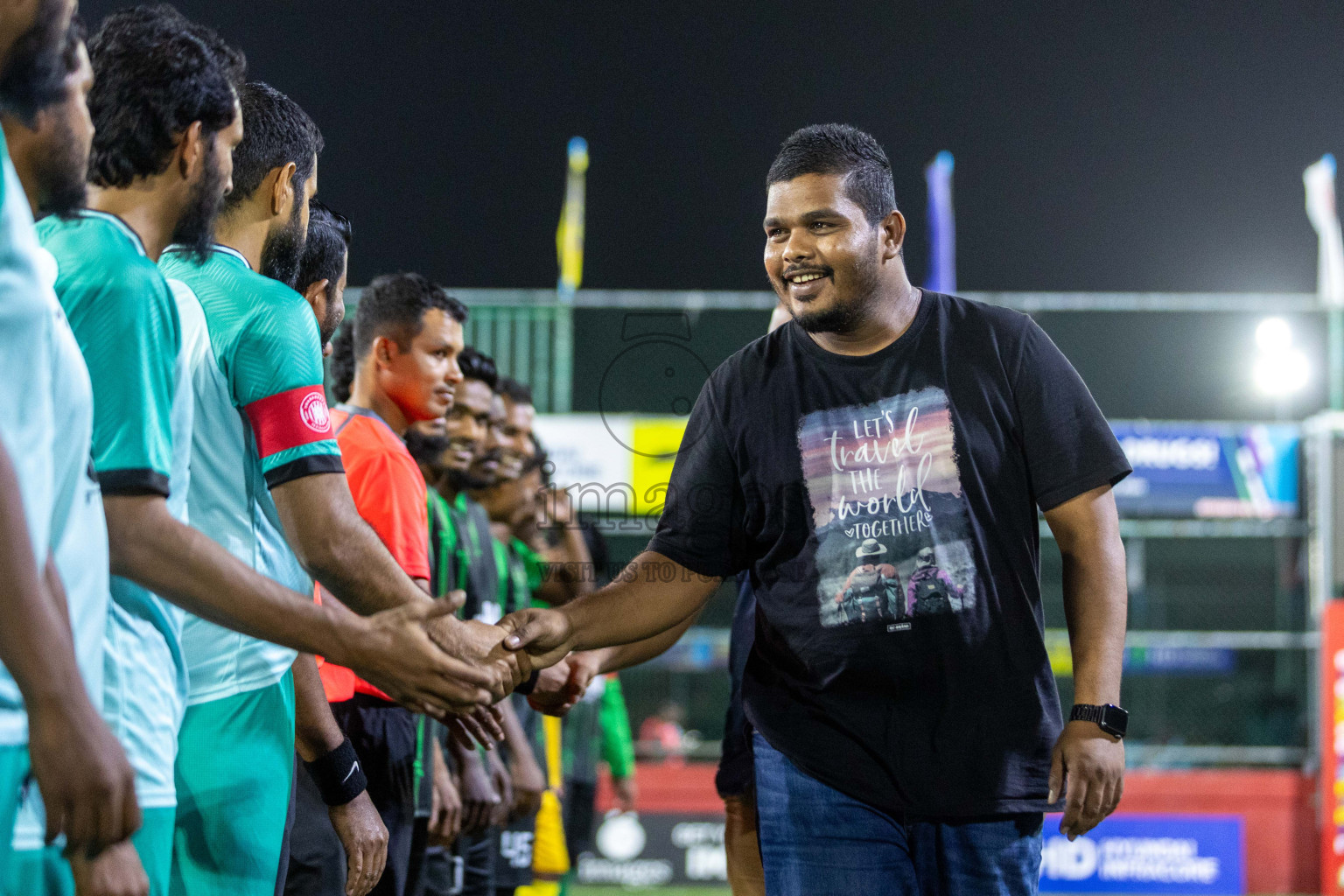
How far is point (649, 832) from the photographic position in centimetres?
1041

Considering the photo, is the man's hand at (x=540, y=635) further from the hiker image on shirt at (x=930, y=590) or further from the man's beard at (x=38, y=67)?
the man's beard at (x=38, y=67)

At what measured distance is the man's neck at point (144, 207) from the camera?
84.8 inches

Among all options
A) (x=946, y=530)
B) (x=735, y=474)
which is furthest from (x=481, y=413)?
(x=946, y=530)

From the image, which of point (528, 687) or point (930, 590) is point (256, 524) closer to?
point (528, 687)

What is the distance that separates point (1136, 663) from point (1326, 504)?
79.0 inches

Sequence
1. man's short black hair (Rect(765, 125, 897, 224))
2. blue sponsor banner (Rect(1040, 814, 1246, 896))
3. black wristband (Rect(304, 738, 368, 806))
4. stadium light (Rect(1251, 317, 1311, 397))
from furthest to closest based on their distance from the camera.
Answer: stadium light (Rect(1251, 317, 1311, 397))
blue sponsor banner (Rect(1040, 814, 1246, 896))
man's short black hair (Rect(765, 125, 897, 224))
black wristband (Rect(304, 738, 368, 806))

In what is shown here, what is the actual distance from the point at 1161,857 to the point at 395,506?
877 cm

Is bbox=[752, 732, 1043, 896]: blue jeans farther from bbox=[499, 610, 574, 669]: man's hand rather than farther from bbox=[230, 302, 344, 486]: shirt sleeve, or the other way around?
bbox=[230, 302, 344, 486]: shirt sleeve

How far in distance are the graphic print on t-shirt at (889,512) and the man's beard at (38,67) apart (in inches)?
72.7

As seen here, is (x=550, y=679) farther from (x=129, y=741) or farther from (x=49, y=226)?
(x=49, y=226)

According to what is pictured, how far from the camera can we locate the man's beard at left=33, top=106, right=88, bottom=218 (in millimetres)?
1631

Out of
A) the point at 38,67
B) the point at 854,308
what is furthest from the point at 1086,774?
the point at 38,67

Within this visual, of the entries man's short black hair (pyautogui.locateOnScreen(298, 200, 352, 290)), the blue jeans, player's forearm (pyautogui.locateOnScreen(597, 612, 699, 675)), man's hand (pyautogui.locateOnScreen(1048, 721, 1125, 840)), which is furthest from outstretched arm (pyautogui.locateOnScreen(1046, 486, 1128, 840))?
man's short black hair (pyautogui.locateOnScreen(298, 200, 352, 290))

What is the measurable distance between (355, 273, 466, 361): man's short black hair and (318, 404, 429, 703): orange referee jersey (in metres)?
0.78
